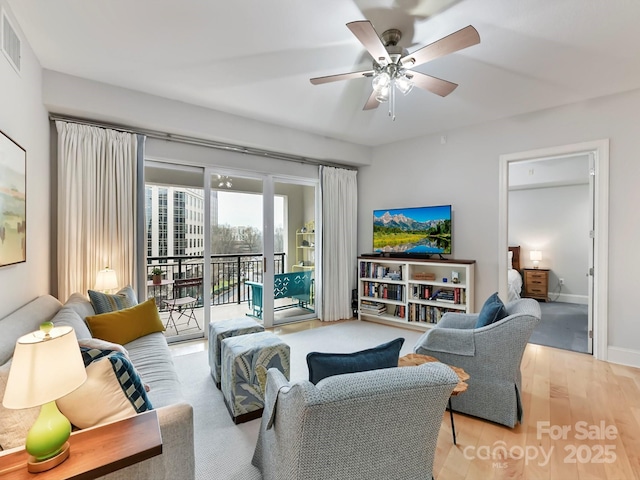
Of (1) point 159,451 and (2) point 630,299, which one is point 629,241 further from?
(1) point 159,451

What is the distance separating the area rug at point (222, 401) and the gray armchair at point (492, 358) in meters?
1.31

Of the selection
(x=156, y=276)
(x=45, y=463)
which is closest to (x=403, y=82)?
(x=45, y=463)

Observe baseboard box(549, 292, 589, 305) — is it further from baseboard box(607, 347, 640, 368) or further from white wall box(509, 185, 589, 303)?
baseboard box(607, 347, 640, 368)

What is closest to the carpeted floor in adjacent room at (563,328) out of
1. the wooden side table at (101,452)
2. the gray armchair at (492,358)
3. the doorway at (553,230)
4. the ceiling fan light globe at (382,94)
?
the doorway at (553,230)

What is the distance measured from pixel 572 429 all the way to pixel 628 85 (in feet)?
10.5

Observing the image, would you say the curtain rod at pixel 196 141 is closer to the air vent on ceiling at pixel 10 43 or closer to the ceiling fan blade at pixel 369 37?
the air vent on ceiling at pixel 10 43

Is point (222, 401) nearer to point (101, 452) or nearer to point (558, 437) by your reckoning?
point (101, 452)

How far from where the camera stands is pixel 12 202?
2037mm

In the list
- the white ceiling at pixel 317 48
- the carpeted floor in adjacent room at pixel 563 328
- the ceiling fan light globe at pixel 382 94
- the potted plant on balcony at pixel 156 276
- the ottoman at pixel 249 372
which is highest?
the white ceiling at pixel 317 48

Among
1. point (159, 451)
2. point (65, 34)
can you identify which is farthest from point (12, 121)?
point (159, 451)

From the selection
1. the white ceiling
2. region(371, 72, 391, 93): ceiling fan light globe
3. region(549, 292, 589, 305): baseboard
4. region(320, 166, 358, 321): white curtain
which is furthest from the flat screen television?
region(549, 292, 589, 305): baseboard

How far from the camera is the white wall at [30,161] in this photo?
2004 millimetres

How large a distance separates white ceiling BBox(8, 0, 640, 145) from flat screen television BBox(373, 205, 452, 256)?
140cm

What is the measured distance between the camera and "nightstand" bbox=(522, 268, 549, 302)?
6.20m
